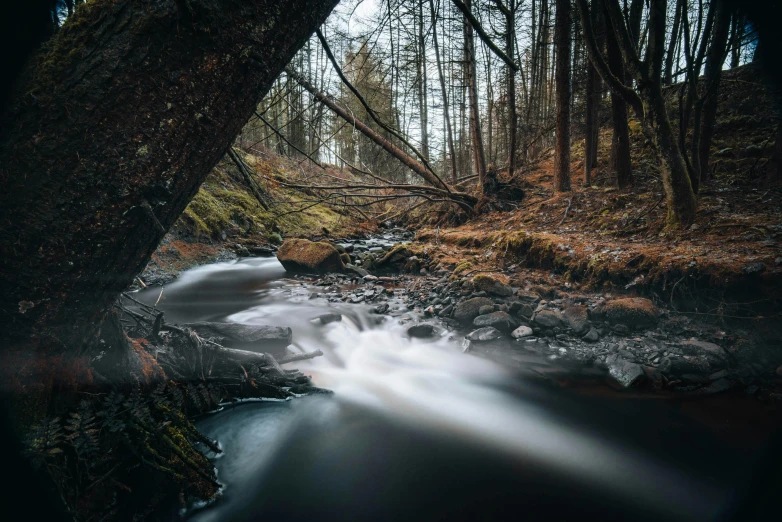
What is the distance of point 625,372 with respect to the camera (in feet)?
10.9

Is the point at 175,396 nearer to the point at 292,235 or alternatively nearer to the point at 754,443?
the point at 754,443

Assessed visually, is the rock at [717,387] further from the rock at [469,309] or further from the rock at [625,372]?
the rock at [469,309]

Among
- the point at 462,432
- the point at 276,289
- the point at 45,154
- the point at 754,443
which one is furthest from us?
the point at 276,289

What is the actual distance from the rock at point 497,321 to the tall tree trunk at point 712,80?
350 centimetres

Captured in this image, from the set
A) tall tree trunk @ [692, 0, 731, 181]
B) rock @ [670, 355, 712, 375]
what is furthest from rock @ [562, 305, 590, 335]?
tall tree trunk @ [692, 0, 731, 181]

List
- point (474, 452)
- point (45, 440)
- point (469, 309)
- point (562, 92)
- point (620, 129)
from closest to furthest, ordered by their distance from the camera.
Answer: point (45, 440)
point (474, 452)
point (469, 309)
point (620, 129)
point (562, 92)


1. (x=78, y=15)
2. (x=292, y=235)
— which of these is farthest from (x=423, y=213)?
(x=78, y=15)

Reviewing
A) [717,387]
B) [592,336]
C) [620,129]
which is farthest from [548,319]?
[620,129]

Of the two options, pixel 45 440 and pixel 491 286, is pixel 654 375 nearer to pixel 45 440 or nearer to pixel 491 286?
pixel 491 286

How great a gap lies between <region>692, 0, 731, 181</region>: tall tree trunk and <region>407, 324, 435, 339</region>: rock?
417 cm

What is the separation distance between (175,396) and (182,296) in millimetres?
4824

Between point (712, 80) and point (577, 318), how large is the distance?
3773 millimetres

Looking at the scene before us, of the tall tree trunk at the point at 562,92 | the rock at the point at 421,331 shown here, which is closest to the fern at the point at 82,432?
the rock at the point at 421,331

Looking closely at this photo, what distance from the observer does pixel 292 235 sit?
1321cm
